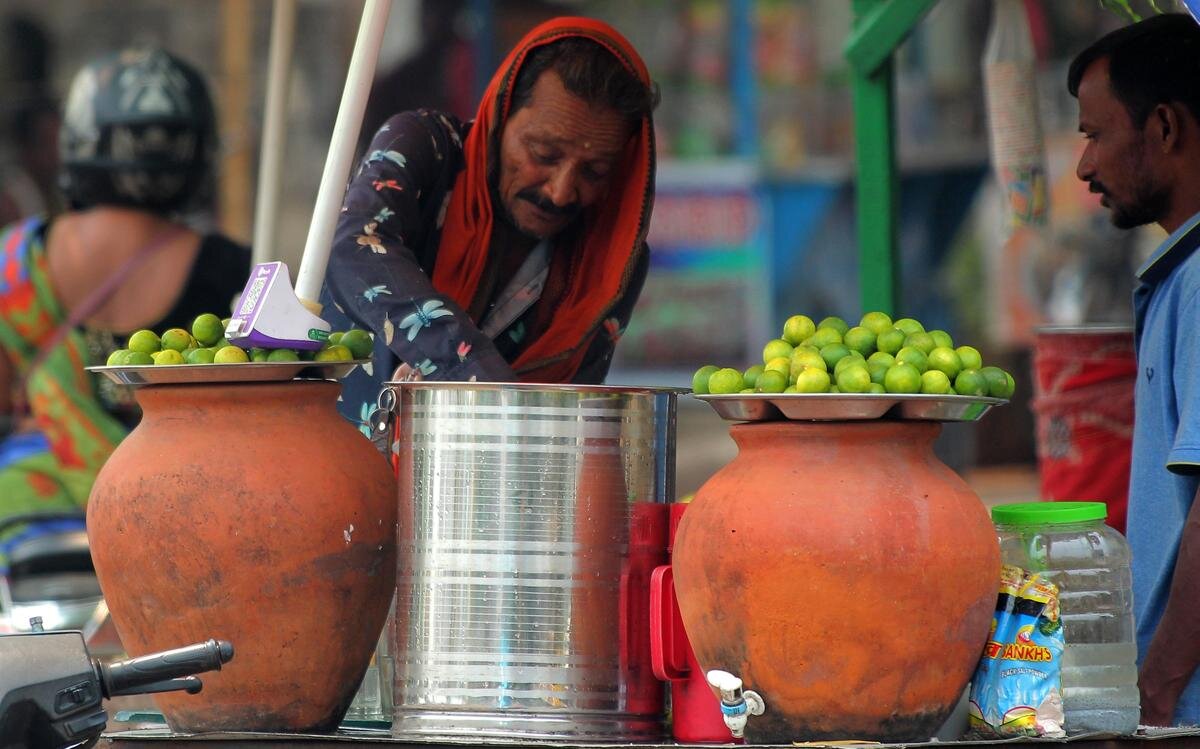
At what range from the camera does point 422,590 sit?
2137mm

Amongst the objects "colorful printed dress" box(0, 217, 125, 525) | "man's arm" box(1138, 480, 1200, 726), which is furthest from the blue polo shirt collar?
"colorful printed dress" box(0, 217, 125, 525)

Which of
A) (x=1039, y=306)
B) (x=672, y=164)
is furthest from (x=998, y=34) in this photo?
(x=1039, y=306)

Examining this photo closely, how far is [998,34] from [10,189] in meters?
7.26

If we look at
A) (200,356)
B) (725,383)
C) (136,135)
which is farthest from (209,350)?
(136,135)

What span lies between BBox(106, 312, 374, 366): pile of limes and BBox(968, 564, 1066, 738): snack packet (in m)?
0.94

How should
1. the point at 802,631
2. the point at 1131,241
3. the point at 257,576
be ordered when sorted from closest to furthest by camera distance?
1. the point at 802,631
2. the point at 257,576
3. the point at 1131,241

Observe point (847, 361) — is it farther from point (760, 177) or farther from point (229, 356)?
point (760, 177)

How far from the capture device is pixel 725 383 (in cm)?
201

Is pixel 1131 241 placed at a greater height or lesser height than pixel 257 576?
greater

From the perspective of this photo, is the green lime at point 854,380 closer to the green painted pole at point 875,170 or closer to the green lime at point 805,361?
the green lime at point 805,361

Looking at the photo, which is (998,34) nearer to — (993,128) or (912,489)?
(993,128)

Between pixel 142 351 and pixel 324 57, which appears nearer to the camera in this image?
pixel 142 351

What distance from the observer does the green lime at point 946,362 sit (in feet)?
6.50

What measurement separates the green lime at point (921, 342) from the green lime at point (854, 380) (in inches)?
4.7
